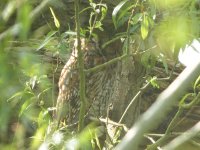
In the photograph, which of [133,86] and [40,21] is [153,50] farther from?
[40,21]

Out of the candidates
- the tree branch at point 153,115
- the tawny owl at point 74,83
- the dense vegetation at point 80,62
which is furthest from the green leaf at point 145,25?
the tree branch at point 153,115

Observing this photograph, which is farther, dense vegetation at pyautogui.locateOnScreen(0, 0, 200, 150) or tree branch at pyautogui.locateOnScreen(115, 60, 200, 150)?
dense vegetation at pyautogui.locateOnScreen(0, 0, 200, 150)

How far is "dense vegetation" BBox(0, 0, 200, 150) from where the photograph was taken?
0.72 meters

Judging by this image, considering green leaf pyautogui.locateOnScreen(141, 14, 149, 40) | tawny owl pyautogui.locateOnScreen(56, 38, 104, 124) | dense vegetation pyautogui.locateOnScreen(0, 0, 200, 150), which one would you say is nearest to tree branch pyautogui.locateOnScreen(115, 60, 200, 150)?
dense vegetation pyautogui.locateOnScreen(0, 0, 200, 150)

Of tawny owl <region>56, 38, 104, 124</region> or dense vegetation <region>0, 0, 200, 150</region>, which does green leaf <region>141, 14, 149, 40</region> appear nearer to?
dense vegetation <region>0, 0, 200, 150</region>

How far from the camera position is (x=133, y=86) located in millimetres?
2445

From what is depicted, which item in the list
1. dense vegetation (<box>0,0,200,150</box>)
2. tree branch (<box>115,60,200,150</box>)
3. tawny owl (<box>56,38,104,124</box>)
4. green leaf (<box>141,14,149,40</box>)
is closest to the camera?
tree branch (<box>115,60,200,150</box>)

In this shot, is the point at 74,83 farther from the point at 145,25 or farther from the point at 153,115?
the point at 153,115

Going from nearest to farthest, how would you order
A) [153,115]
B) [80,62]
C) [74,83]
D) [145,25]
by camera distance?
[153,115] → [80,62] → [145,25] → [74,83]

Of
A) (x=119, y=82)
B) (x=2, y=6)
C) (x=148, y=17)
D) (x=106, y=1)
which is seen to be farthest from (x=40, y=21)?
(x=2, y=6)

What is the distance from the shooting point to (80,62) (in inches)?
60.5

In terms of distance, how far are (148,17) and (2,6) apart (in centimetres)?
88

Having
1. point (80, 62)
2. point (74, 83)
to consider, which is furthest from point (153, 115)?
point (74, 83)

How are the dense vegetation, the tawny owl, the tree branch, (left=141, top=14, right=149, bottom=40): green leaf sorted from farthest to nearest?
the tawny owl → (left=141, top=14, right=149, bottom=40): green leaf → the dense vegetation → the tree branch
